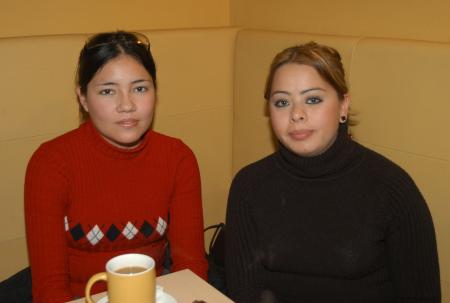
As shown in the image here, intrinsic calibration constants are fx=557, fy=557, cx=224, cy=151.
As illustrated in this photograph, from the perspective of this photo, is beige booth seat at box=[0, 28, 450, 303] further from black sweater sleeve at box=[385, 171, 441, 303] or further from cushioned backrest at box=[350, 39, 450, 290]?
black sweater sleeve at box=[385, 171, 441, 303]

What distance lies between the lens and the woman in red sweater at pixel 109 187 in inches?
57.3

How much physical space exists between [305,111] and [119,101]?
0.48 meters

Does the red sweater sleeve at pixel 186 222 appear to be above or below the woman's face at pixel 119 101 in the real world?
below

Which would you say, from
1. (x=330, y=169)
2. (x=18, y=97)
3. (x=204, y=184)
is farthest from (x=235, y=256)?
(x=18, y=97)

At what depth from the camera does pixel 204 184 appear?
6.94 feet

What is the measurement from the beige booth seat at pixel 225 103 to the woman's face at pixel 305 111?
0.24m

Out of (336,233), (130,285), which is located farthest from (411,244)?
(130,285)

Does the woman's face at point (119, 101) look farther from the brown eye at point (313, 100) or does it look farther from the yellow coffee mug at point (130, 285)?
the yellow coffee mug at point (130, 285)

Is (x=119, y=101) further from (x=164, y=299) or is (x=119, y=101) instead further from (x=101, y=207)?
(x=164, y=299)

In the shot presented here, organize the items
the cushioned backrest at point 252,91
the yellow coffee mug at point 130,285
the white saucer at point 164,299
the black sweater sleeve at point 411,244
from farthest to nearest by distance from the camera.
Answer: the cushioned backrest at point 252,91 → the black sweater sleeve at point 411,244 → the white saucer at point 164,299 → the yellow coffee mug at point 130,285

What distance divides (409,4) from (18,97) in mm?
Answer: 1207

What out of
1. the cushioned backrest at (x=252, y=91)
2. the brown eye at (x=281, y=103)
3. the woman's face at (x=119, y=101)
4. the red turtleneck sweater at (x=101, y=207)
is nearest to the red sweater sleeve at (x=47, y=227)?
the red turtleneck sweater at (x=101, y=207)

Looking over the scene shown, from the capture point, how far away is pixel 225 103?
2.12m

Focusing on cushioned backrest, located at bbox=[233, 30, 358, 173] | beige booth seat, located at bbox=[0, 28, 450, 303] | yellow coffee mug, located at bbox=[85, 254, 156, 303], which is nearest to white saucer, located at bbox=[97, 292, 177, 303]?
yellow coffee mug, located at bbox=[85, 254, 156, 303]
